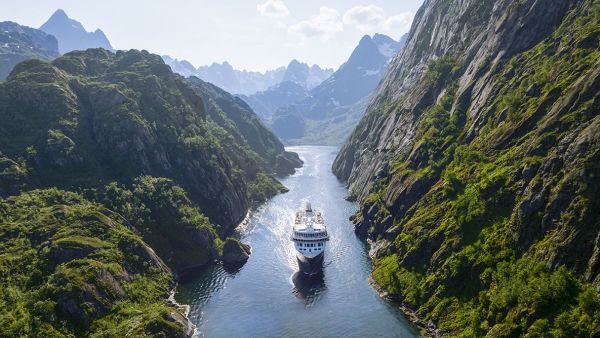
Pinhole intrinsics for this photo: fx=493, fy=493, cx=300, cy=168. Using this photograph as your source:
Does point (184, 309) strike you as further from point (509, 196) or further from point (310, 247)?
point (509, 196)

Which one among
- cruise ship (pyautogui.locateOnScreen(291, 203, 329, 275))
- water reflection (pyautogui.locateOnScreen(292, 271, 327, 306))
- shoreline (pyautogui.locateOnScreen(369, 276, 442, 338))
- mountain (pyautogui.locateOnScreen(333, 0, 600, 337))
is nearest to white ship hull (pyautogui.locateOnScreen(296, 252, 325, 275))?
cruise ship (pyautogui.locateOnScreen(291, 203, 329, 275))

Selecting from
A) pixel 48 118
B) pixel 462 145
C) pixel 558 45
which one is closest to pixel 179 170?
pixel 48 118

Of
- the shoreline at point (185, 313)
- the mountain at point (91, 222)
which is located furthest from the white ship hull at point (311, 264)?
the shoreline at point (185, 313)

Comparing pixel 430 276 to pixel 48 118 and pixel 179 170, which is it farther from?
pixel 48 118

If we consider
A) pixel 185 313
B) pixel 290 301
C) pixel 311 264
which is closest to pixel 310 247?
pixel 311 264

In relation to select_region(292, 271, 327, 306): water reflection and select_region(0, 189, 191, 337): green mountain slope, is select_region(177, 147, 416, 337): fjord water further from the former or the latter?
select_region(0, 189, 191, 337): green mountain slope
